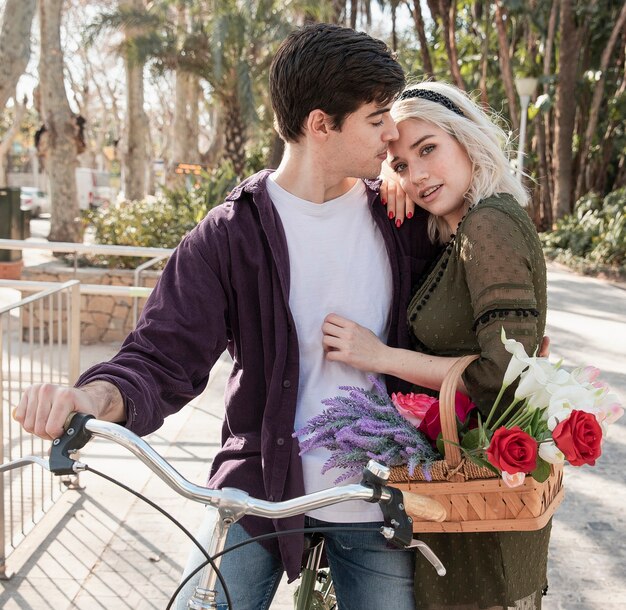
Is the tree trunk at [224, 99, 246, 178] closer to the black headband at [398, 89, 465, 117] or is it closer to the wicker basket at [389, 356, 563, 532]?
the black headband at [398, 89, 465, 117]

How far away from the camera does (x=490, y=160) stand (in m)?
2.06

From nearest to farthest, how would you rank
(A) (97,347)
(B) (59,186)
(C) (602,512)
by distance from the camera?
(C) (602,512) < (A) (97,347) < (B) (59,186)

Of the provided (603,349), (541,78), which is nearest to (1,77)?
(603,349)

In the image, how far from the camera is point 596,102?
1927cm

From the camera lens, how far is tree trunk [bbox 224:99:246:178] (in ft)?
62.2

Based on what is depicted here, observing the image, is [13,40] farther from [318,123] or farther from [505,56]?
[505,56]

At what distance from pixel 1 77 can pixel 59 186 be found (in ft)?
11.9

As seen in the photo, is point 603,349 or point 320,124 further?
point 603,349

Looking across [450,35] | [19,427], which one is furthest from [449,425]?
[450,35]

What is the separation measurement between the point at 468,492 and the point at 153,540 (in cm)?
301

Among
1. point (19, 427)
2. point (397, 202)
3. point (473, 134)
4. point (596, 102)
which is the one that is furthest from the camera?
point (596, 102)

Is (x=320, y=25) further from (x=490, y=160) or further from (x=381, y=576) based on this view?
(x=381, y=576)

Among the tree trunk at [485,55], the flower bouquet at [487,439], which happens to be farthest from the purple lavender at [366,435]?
the tree trunk at [485,55]

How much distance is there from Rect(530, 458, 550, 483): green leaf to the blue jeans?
46 centimetres
